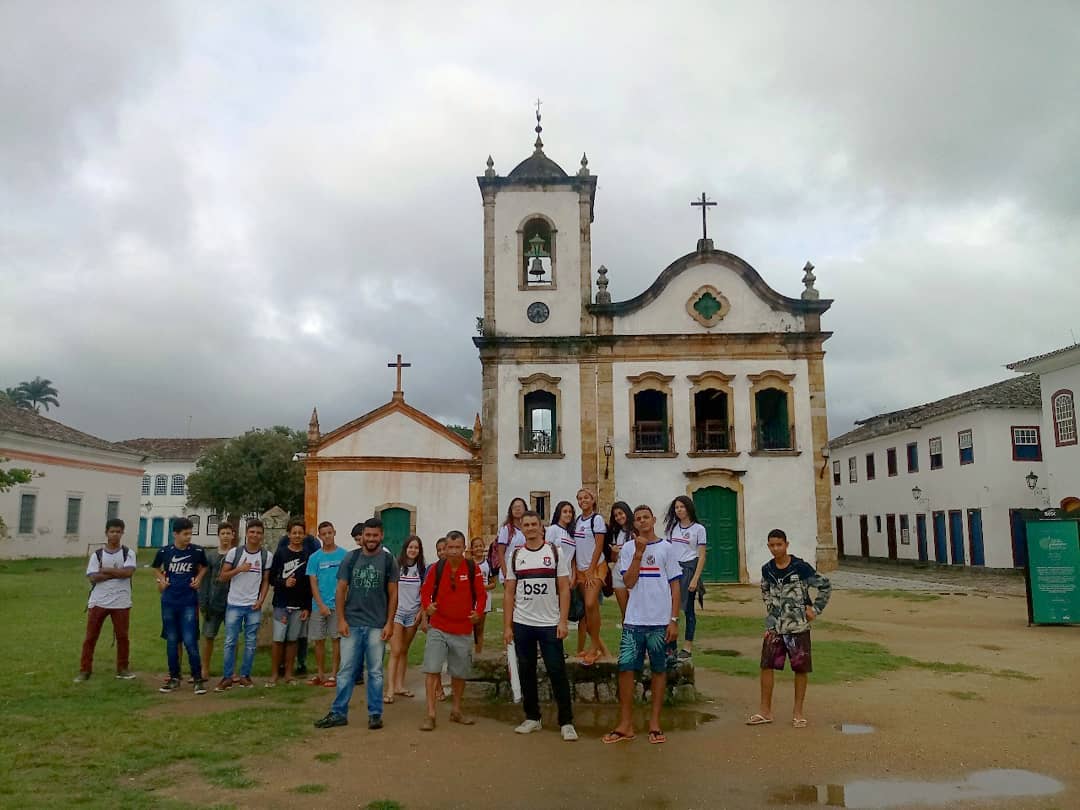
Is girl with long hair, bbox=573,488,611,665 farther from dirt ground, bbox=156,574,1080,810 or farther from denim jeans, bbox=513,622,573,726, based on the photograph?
denim jeans, bbox=513,622,573,726

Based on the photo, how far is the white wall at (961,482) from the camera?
27250 millimetres

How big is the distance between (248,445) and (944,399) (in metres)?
31.2

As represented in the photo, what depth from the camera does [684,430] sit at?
72.5 feet

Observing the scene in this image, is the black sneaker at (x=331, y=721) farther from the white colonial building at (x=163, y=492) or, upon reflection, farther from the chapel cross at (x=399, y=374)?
the white colonial building at (x=163, y=492)

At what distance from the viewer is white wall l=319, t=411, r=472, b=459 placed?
2205cm

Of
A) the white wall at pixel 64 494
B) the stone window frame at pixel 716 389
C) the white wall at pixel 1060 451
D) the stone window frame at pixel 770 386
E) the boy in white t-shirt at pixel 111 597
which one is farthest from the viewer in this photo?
the white wall at pixel 64 494

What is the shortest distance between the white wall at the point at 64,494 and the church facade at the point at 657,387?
19.7m

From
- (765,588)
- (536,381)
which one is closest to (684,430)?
(536,381)

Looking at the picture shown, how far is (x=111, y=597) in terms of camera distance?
329 inches

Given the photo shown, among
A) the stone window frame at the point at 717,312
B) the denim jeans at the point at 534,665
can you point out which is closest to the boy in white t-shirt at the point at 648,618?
the denim jeans at the point at 534,665

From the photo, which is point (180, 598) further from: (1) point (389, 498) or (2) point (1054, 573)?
(1) point (389, 498)

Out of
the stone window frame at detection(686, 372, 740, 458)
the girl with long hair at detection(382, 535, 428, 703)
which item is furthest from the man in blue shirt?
the stone window frame at detection(686, 372, 740, 458)

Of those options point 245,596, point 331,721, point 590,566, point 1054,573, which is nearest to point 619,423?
point 1054,573

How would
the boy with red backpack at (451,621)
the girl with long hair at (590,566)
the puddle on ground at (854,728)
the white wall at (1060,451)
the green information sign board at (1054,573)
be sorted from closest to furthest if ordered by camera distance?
the puddle on ground at (854,728), the boy with red backpack at (451,621), the girl with long hair at (590,566), the green information sign board at (1054,573), the white wall at (1060,451)
